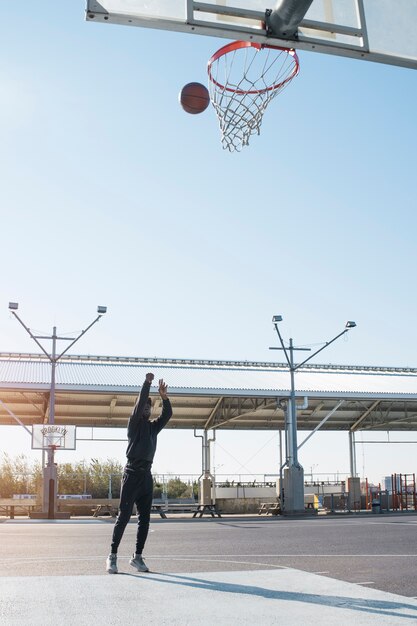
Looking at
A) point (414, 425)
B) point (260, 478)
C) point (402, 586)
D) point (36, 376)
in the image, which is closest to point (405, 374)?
point (414, 425)

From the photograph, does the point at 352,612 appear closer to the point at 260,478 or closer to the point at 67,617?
the point at 67,617

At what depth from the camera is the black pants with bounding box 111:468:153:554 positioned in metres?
7.52

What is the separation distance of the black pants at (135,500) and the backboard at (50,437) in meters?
22.9

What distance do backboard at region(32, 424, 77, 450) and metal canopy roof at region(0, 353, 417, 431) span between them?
2.12 metres

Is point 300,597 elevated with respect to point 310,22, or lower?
lower

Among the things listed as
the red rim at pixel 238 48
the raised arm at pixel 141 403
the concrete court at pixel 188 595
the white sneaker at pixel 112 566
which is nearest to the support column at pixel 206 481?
the red rim at pixel 238 48

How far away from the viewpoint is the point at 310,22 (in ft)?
23.3

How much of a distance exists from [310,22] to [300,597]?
4923 millimetres

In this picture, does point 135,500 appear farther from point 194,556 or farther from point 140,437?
point 194,556

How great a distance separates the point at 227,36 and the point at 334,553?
6.20 m

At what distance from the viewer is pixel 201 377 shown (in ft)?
124

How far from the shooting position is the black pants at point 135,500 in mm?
7523

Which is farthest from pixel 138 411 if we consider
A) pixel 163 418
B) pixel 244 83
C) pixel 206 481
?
pixel 206 481

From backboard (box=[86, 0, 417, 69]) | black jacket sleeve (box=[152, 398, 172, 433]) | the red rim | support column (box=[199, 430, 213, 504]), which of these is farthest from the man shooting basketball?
support column (box=[199, 430, 213, 504])
